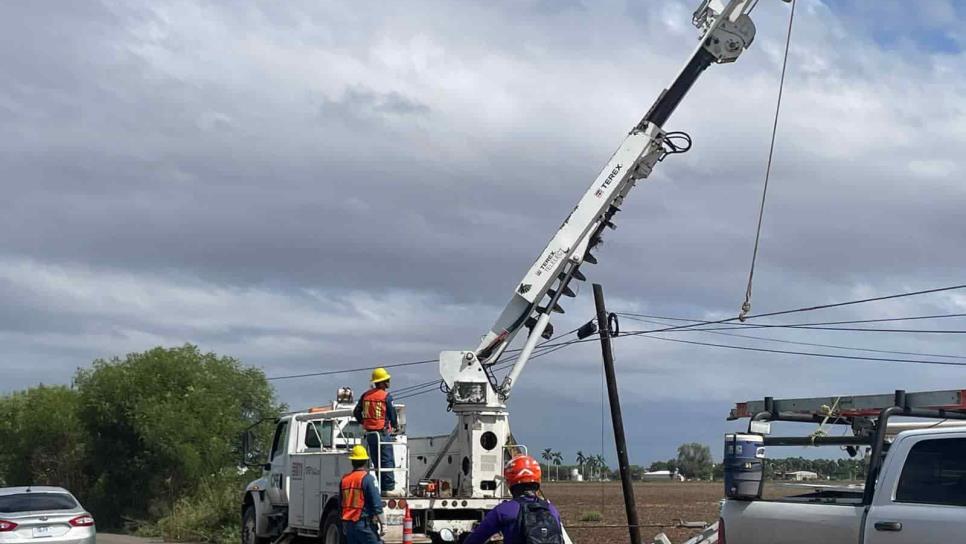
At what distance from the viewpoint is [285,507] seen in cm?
1881

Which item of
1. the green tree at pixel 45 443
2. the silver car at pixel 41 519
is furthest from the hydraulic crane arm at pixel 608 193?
the green tree at pixel 45 443

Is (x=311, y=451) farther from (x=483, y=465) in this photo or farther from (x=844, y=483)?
(x=844, y=483)

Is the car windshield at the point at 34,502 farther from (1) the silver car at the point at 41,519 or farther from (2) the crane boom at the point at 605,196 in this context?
(2) the crane boom at the point at 605,196

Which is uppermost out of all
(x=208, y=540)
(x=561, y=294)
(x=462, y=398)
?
(x=561, y=294)

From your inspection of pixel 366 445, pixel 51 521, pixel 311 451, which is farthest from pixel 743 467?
pixel 51 521

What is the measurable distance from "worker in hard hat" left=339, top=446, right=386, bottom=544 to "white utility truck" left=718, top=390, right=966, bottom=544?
433 centimetres

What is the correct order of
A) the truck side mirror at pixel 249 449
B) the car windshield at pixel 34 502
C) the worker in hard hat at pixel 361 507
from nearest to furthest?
the worker in hard hat at pixel 361 507 → the car windshield at pixel 34 502 → the truck side mirror at pixel 249 449

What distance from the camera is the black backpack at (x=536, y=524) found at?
22.5ft

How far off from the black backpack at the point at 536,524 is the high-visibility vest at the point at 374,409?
346 inches

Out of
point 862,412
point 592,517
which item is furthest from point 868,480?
point 592,517

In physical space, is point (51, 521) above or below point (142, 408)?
below

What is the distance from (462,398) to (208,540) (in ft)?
41.8

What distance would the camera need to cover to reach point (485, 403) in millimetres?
16984

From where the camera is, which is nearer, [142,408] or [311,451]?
[311,451]
